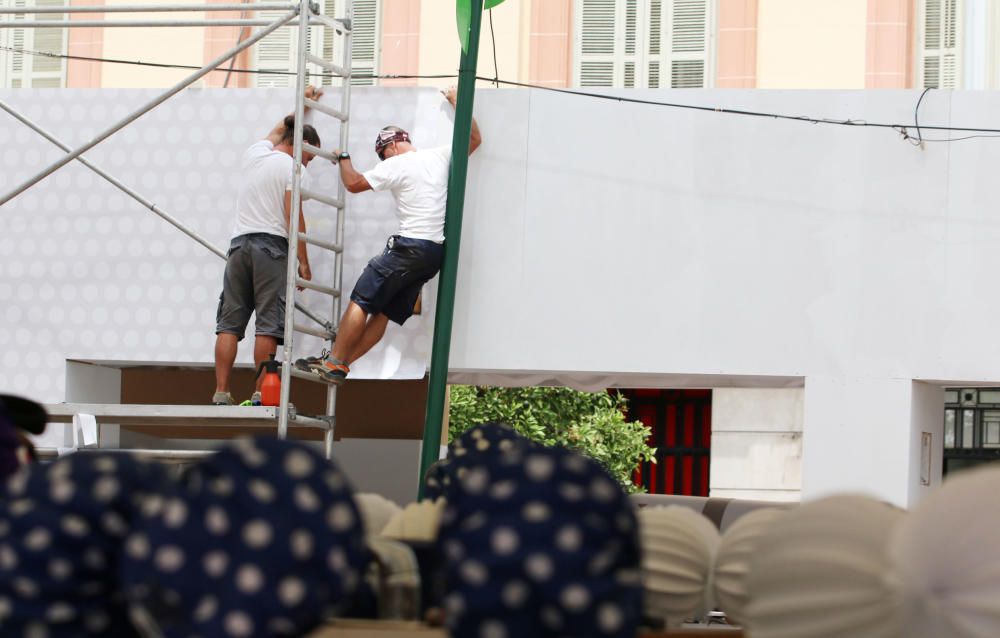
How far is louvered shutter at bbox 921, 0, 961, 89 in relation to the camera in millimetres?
13234

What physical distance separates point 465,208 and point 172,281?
1.51 metres

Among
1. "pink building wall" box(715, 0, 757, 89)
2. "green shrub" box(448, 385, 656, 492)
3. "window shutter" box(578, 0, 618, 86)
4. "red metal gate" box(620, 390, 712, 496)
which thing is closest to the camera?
"window shutter" box(578, 0, 618, 86)

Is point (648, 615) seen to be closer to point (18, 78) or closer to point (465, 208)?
point (465, 208)

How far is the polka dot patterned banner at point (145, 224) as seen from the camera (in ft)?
25.9

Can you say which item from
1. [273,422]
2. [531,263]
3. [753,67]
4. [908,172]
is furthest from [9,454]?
[753,67]

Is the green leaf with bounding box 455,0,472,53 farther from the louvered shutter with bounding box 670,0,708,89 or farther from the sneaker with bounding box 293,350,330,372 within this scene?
the louvered shutter with bounding box 670,0,708,89

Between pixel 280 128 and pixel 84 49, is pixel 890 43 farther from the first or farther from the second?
pixel 280 128

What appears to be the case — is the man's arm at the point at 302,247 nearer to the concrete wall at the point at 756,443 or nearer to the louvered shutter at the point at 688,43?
the louvered shutter at the point at 688,43

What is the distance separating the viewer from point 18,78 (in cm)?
1428

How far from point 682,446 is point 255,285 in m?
13.2

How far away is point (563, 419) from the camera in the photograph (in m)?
19.2

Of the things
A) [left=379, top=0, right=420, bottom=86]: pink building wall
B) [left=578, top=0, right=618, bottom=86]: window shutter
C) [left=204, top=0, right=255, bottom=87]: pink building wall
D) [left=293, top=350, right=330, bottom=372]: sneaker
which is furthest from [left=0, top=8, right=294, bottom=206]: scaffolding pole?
[left=379, top=0, right=420, bottom=86]: pink building wall

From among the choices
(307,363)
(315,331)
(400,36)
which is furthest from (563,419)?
(307,363)

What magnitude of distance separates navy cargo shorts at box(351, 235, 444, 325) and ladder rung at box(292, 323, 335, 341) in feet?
0.81
